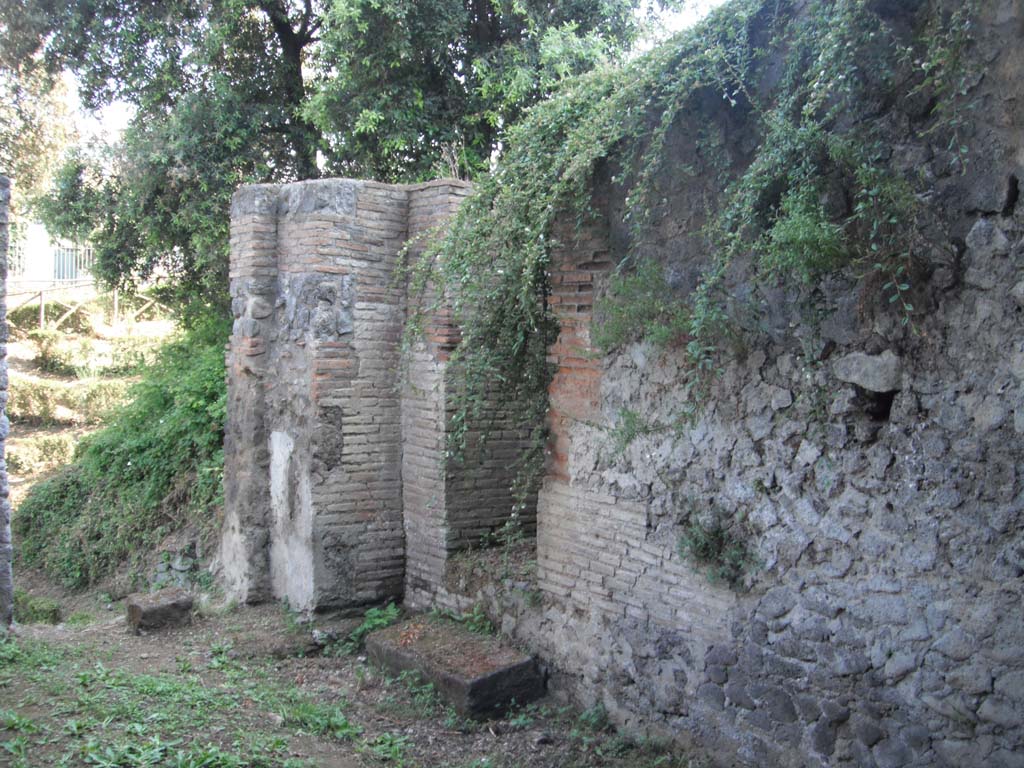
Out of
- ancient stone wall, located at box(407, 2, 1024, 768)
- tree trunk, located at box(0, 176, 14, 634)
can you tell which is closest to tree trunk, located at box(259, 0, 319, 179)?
tree trunk, located at box(0, 176, 14, 634)

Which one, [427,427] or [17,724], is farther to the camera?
[427,427]

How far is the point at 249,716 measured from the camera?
14.5 ft

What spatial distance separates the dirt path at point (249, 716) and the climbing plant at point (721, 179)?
1369 mm

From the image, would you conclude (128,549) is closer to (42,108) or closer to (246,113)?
(246,113)

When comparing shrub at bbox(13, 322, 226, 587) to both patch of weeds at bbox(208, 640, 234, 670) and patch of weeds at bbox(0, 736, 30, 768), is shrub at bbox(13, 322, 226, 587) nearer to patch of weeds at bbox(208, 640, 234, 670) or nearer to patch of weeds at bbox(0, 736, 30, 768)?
patch of weeds at bbox(208, 640, 234, 670)

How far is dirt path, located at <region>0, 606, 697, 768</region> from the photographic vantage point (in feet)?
12.7

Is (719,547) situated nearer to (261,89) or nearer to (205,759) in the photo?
(205,759)

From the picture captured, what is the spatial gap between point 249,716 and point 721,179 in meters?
3.29

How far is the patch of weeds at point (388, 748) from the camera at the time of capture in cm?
419

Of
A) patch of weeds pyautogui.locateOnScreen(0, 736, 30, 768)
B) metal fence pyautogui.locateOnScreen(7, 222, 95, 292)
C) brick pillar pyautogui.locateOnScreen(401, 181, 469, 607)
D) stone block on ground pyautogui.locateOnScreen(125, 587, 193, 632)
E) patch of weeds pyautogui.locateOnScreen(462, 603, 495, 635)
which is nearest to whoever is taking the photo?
patch of weeds pyautogui.locateOnScreen(0, 736, 30, 768)

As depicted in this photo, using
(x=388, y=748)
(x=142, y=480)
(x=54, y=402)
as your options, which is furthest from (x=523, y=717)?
(x=54, y=402)

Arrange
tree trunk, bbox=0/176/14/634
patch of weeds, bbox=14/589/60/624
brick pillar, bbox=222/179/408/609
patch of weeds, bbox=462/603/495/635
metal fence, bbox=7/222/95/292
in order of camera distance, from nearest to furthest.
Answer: patch of weeds, bbox=462/603/495/635 → tree trunk, bbox=0/176/14/634 → brick pillar, bbox=222/179/408/609 → patch of weeds, bbox=14/589/60/624 → metal fence, bbox=7/222/95/292

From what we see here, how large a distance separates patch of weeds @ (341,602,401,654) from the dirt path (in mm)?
107

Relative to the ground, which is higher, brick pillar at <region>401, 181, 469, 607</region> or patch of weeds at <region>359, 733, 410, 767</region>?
brick pillar at <region>401, 181, 469, 607</region>
